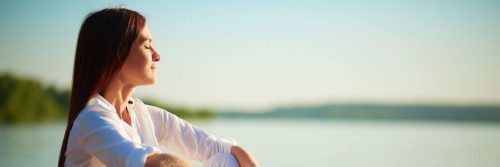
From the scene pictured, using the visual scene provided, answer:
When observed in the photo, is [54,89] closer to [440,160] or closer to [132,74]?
[440,160]

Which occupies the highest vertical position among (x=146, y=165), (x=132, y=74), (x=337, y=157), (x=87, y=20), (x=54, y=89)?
(x=87, y=20)

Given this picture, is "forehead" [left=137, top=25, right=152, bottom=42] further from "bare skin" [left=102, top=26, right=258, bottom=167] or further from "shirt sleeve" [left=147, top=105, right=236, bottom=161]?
"shirt sleeve" [left=147, top=105, right=236, bottom=161]

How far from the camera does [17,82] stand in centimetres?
1616

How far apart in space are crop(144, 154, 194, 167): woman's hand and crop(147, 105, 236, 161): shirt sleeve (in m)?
0.51

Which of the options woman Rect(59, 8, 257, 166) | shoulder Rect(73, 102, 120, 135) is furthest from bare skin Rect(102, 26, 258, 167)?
shoulder Rect(73, 102, 120, 135)

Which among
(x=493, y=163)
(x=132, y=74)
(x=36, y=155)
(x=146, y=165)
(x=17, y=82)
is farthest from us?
(x=17, y=82)

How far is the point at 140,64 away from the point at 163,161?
0.37m

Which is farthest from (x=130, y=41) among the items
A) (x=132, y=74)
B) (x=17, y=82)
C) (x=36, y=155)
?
(x=17, y=82)

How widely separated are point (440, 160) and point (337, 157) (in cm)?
121

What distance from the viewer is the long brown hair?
60.9 inches

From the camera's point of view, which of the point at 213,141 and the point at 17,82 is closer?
the point at 213,141

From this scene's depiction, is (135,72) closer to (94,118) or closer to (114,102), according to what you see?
(114,102)

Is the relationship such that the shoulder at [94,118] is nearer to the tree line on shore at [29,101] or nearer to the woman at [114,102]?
the woman at [114,102]

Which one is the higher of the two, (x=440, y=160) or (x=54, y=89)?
(x=440, y=160)
